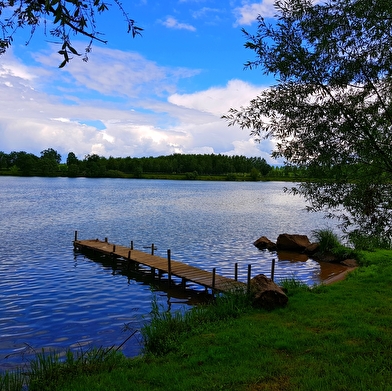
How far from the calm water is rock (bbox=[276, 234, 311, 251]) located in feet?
8.93

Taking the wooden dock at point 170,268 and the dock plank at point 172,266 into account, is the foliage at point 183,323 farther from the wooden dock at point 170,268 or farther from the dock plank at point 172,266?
the dock plank at point 172,266

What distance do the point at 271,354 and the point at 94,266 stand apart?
65.5 feet

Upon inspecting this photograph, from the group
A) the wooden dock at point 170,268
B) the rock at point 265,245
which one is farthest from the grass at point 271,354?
the rock at point 265,245

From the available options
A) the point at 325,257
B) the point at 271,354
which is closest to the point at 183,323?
the point at 271,354

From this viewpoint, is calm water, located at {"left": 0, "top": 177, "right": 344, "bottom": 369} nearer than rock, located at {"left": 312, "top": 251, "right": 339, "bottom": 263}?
Yes

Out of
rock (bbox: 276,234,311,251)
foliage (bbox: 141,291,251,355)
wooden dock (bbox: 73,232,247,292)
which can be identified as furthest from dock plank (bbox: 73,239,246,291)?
rock (bbox: 276,234,311,251)

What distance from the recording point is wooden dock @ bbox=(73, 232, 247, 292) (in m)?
19.1

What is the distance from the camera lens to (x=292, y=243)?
33.6 metres

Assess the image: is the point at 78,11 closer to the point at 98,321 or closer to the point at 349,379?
the point at 349,379

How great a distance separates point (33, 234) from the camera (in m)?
37.8

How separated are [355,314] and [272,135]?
6.91 metres

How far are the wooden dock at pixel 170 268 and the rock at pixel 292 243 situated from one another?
12.4 meters

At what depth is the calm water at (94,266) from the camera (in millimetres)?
14664

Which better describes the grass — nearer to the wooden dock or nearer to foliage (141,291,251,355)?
foliage (141,291,251,355)
